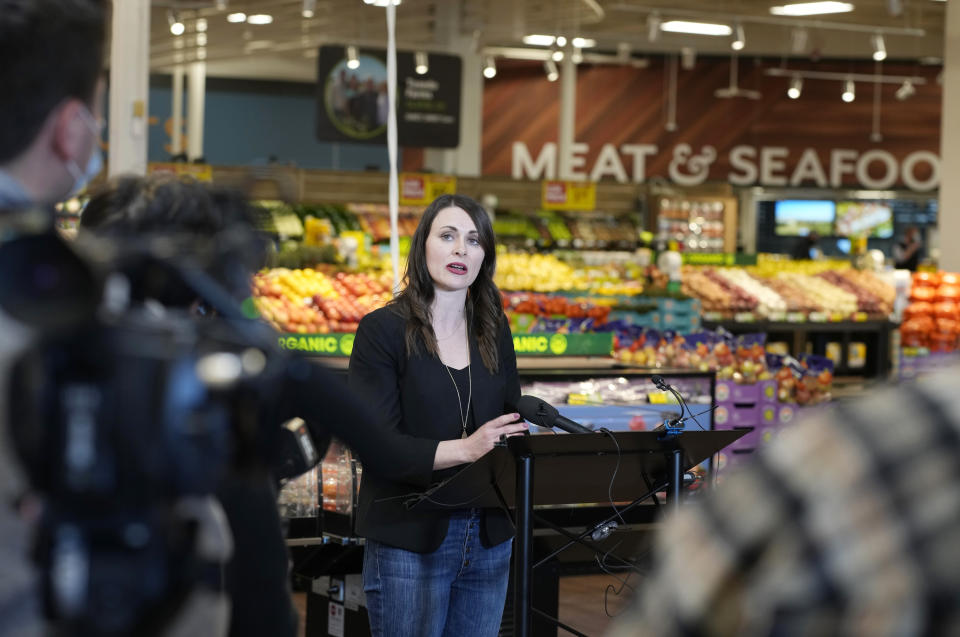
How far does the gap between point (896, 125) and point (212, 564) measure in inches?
795

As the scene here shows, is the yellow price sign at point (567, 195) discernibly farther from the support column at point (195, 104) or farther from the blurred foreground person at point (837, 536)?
the blurred foreground person at point (837, 536)

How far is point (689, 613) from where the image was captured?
26.8 inches

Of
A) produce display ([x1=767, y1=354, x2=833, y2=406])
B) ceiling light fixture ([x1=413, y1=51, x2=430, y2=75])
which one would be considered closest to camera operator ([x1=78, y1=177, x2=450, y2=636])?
produce display ([x1=767, y1=354, x2=833, y2=406])

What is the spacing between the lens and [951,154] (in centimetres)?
972

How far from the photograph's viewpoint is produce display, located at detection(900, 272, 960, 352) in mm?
9414

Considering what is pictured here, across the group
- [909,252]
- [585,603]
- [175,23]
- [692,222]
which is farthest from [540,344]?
[909,252]

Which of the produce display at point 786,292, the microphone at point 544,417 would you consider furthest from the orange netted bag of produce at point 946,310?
the microphone at point 544,417

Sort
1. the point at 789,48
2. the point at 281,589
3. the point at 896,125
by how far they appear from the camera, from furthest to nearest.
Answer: the point at 896,125 < the point at 789,48 < the point at 281,589

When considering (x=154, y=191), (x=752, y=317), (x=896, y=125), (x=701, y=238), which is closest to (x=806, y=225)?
(x=896, y=125)

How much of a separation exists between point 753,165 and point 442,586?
17.7 meters

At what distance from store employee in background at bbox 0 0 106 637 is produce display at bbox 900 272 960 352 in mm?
9053

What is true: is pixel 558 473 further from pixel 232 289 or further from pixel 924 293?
pixel 924 293

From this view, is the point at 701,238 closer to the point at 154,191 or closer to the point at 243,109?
the point at 243,109

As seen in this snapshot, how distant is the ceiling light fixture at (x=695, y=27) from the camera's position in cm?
1519
